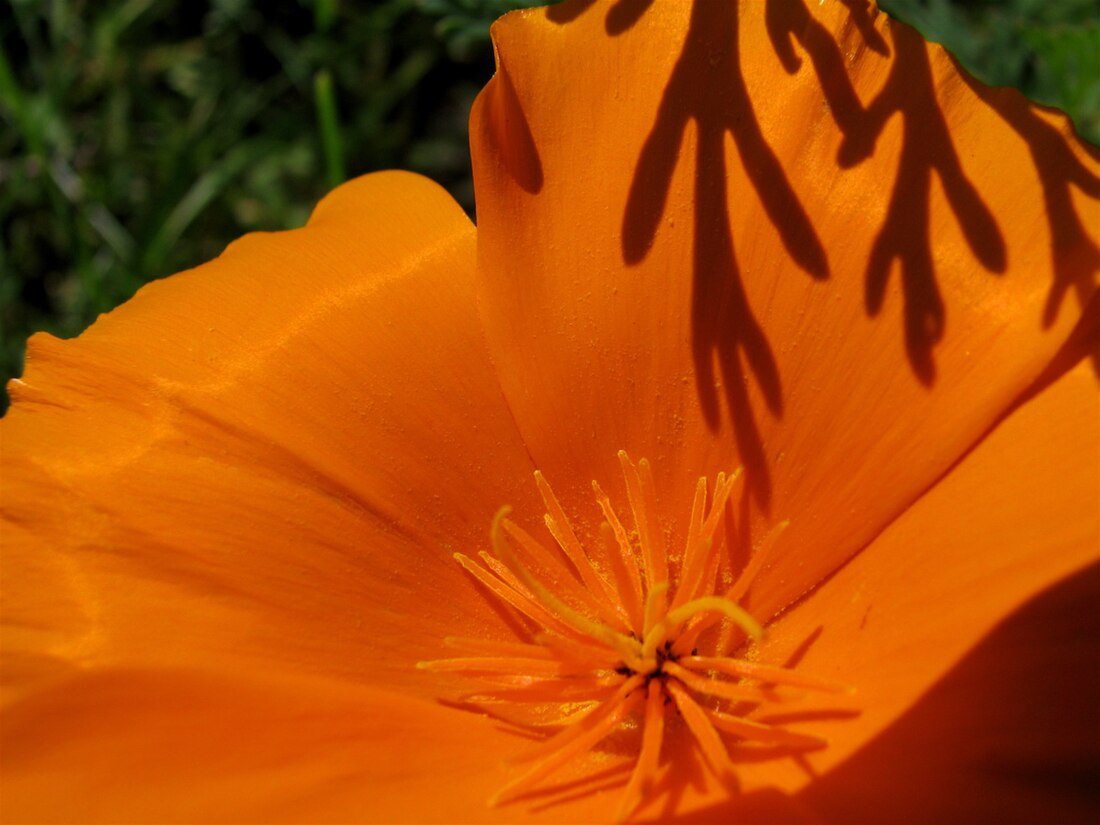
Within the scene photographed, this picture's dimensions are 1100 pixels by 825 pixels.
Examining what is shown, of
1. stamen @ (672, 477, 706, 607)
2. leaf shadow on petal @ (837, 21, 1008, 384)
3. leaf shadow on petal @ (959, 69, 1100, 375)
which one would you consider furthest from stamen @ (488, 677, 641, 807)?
leaf shadow on petal @ (959, 69, 1100, 375)

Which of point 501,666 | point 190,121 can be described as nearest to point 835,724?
point 501,666

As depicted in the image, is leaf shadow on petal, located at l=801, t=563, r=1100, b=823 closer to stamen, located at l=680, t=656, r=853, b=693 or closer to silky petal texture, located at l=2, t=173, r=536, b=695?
stamen, located at l=680, t=656, r=853, b=693

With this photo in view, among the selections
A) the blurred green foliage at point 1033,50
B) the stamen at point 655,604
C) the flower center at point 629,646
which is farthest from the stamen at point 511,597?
the blurred green foliage at point 1033,50

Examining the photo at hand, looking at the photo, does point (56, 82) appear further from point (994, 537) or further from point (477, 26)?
point (994, 537)

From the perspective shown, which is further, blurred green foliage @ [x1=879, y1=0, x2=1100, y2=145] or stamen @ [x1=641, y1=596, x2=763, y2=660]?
blurred green foliage @ [x1=879, y1=0, x2=1100, y2=145]

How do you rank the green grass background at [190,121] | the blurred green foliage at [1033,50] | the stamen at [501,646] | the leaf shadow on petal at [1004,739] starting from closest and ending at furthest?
the leaf shadow on petal at [1004,739], the stamen at [501,646], the blurred green foliage at [1033,50], the green grass background at [190,121]

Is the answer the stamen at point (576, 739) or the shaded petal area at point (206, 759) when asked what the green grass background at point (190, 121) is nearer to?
the shaded petal area at point (206, 759)

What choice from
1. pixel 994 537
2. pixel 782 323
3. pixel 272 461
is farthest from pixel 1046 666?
pixel 272 461
